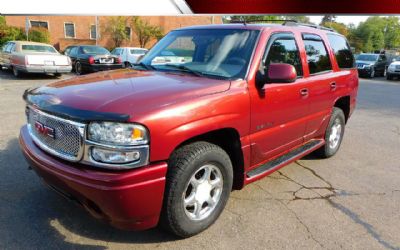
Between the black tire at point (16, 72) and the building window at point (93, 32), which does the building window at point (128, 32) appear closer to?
the building window at point (93, 32)

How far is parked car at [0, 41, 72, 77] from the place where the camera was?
12.8 metres

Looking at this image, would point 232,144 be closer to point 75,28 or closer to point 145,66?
point 145,66

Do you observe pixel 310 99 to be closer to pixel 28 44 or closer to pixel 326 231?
pixel 326 231

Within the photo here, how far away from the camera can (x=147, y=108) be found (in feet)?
7.95

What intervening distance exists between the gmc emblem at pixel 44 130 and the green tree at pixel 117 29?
35111 millimetres

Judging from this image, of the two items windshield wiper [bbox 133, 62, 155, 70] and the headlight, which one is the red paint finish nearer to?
windshield wiper [bbox 133, 62, 155, 70]

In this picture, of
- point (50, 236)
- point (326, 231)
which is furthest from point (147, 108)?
point (326, 231)

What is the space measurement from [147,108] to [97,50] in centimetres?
1522

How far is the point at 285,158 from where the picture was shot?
3.89 m

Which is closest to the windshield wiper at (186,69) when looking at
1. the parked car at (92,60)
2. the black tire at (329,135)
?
the black tire at (329,135)

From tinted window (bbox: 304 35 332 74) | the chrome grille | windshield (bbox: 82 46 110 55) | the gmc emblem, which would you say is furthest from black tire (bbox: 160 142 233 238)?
windshield (bbox: 82 46 110 55)

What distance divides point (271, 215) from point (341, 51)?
3007 mm

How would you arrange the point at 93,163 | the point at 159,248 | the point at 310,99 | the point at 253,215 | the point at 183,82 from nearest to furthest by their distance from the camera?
the point at 93,163 → the point at 159,248 → the point at 183,82 → the point at 253,215 → the point at 310,99

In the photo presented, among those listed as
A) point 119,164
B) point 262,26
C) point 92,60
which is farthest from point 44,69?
point 119,164
